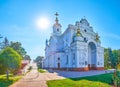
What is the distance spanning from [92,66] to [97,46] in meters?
5.71

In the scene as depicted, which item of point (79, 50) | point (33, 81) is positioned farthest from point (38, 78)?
point (79, 50)

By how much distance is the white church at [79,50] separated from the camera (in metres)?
45.3

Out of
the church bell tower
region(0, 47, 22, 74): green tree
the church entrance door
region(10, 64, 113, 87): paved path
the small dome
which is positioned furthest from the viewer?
the church bell tower

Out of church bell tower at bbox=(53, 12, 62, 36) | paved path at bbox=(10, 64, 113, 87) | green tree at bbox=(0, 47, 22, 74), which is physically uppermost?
church bell tower at bbox=(53, 12, 62, 36)

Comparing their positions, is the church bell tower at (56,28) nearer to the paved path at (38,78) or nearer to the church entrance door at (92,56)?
the church entrance door at (92,56)

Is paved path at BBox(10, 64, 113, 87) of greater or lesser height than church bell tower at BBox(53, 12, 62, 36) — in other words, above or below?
below

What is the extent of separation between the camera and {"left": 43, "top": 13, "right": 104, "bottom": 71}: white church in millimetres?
45300

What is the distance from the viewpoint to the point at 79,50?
45.0 meters

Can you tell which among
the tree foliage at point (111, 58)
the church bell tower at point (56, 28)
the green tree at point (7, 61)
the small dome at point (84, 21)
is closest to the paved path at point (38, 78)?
the green tree at point (7, 61)

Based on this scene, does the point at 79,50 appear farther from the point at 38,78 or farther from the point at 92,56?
the point at 38,78

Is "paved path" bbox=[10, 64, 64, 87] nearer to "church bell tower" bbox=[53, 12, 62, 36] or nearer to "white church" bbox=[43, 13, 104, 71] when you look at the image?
"white church" bbox=[43, 13, 104, 71]

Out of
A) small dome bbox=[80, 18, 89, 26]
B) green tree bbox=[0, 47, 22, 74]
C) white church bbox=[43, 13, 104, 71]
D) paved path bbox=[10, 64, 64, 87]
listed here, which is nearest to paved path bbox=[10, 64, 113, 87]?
paved path bbox=[10, 64, 64, 87]

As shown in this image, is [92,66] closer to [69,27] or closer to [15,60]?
[69,27]

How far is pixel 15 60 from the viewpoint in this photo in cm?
2712
